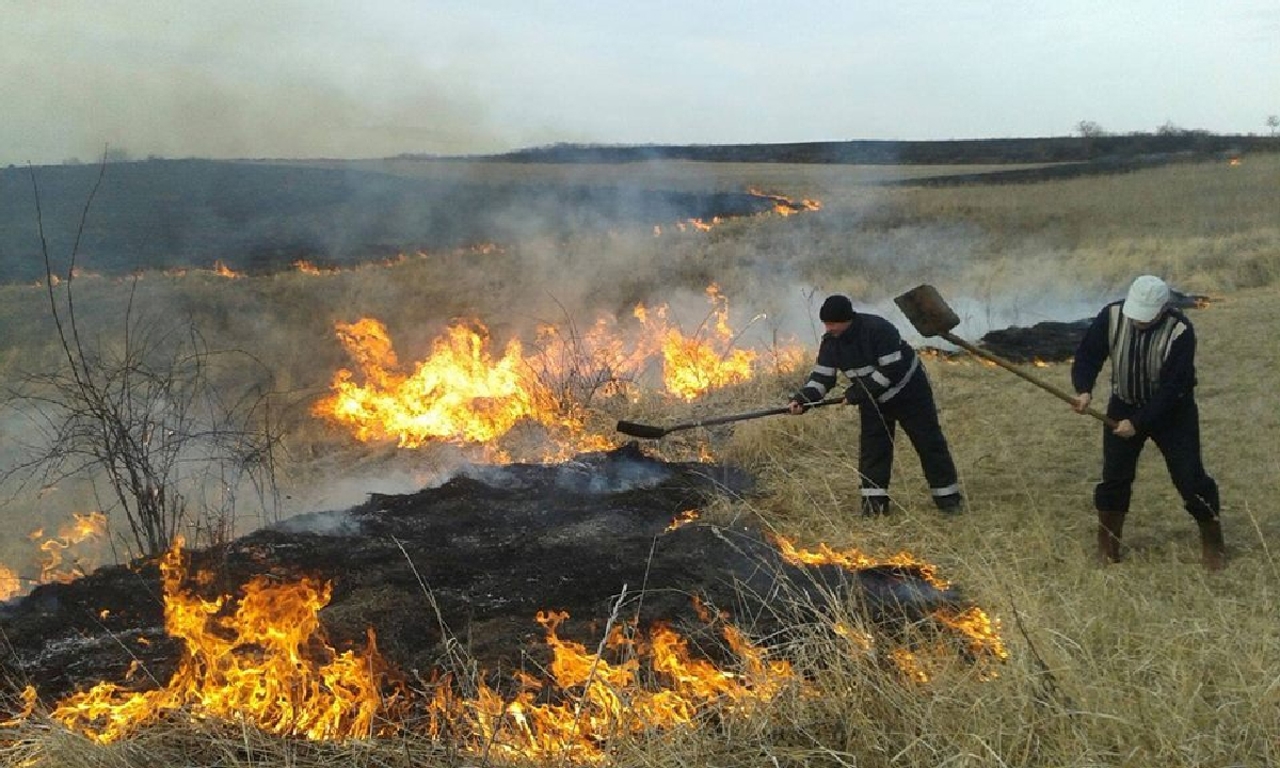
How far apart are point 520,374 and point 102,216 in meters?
29.1

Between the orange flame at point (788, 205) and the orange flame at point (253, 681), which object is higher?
the orange flame at point (788, 205)

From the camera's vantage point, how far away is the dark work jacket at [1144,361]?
500 centimetres

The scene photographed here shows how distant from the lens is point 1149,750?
2717 millimetres

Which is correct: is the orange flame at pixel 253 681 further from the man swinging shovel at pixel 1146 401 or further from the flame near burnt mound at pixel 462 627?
the man swinging shovel at pixel 1146 401

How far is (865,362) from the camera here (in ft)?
20.9

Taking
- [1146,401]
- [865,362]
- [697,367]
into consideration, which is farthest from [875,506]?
[697,367]

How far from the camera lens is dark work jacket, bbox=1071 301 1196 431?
197 inches

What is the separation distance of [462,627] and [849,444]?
4994 millimetres

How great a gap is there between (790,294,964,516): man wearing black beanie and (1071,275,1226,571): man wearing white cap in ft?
3.54

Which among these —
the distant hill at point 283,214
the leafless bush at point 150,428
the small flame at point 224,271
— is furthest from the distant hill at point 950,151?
the leafless bush at point 150,428

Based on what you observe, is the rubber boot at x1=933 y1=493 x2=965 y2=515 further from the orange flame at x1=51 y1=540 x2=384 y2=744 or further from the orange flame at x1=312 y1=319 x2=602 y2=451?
the orange flame at x1=51 y1=540 x2=384 y2=744

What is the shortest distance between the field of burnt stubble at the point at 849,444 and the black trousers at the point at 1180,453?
0.43 m

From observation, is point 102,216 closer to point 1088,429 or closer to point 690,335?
point 690,335

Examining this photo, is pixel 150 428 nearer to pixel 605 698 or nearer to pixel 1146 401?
pixel 605 698
